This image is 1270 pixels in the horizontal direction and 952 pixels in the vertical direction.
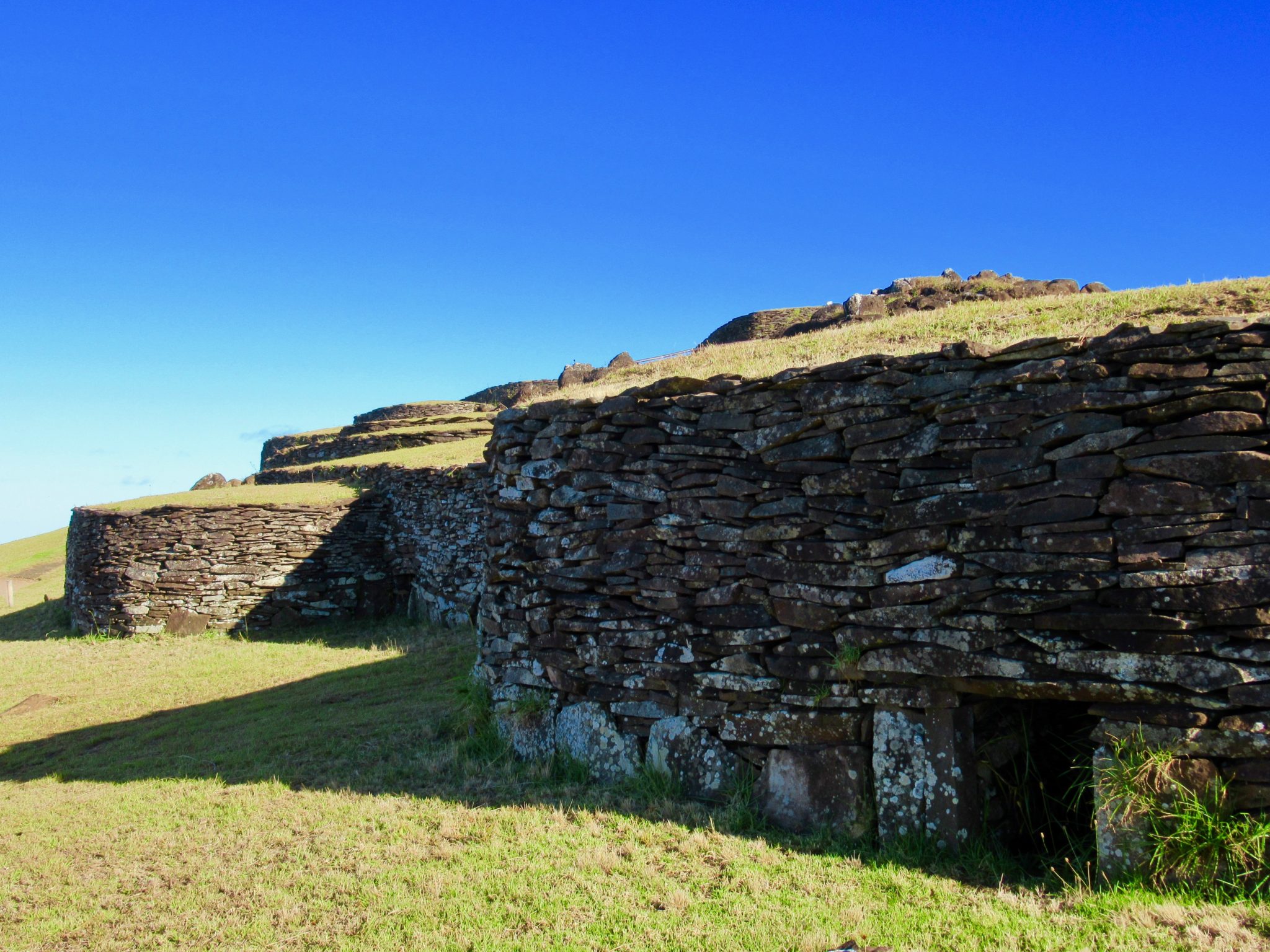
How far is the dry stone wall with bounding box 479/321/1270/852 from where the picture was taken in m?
4.88

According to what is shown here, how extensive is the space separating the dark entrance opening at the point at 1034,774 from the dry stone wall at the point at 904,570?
4.5 inches

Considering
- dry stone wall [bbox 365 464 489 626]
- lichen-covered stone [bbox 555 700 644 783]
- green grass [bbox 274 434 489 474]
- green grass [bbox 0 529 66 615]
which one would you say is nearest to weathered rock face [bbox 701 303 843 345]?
green grass [bbox 274 434 489 474]

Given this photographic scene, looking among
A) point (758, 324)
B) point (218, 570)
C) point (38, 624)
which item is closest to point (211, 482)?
point (38, 624)

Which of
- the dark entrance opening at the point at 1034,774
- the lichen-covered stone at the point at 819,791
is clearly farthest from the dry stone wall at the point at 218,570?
the dark entrance opening at the point at 1034,774

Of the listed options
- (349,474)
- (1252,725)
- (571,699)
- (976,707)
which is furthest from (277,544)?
(1252,725)

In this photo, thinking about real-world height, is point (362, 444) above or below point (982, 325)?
above

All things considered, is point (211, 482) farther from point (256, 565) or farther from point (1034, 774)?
point (1034, 774)

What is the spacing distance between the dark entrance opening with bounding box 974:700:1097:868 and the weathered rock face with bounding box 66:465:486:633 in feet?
41.1

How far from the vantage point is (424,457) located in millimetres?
22938

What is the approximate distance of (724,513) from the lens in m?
6.86

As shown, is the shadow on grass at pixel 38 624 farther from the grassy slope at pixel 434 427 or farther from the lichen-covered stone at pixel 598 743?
the lichen-covered stone at pixel 598 743

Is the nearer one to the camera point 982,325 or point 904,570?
point 904,570

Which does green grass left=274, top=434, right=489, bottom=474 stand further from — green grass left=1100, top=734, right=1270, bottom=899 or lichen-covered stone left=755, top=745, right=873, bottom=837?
green grass left=1100, top=734, right=1270, bottom=899

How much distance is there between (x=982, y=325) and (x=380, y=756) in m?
7.88
